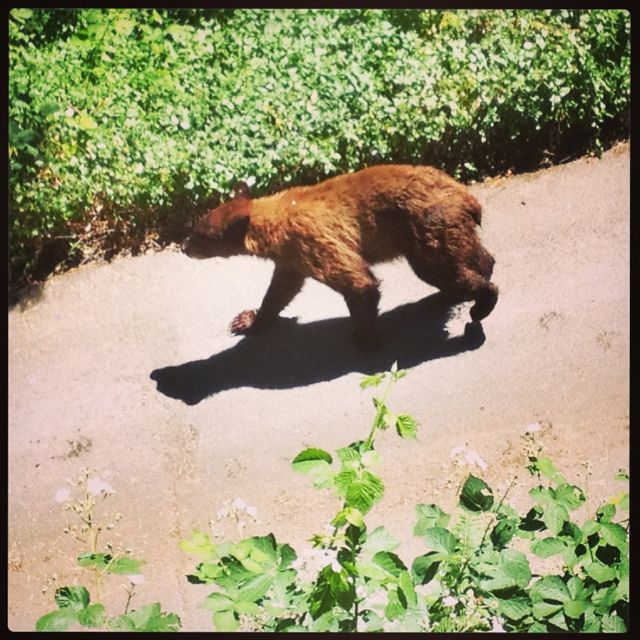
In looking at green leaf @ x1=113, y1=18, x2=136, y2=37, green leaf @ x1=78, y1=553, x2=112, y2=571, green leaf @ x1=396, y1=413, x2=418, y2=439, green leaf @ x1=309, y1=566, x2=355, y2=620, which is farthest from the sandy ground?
green leaf @ x1=113, y1=18, x2=136, y2=37

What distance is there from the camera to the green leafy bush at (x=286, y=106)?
3943 millimetres

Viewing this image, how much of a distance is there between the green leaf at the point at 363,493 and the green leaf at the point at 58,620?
3.56 feet

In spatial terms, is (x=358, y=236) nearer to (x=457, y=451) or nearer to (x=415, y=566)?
(x=457, y=451)

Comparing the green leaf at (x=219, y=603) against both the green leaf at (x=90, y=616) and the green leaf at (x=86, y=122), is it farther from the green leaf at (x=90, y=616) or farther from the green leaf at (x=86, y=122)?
the green leaf at (x=86, y=122)

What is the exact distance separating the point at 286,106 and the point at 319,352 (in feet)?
4.25

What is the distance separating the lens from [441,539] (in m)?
2.84

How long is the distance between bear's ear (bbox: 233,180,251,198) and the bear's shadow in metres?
0.66

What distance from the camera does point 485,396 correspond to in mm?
3883

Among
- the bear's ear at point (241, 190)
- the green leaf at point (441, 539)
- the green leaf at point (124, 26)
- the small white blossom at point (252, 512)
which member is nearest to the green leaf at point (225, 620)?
the small white blossom at point (252, 512)

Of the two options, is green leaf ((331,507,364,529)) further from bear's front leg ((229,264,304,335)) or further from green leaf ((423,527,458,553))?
bear's front leg ((229,264,304,335))

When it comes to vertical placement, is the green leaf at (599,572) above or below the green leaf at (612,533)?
below

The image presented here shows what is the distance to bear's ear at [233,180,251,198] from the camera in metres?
3.96

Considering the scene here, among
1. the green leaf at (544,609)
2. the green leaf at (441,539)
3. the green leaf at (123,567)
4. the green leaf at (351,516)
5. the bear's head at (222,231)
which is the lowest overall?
the green leaf at (544,609)
